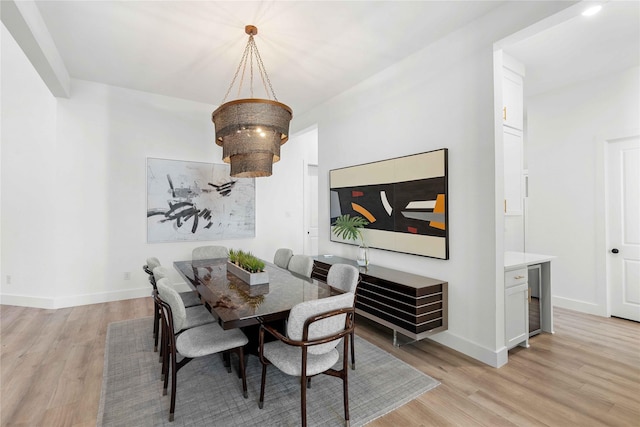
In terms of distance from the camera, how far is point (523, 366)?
102 inches

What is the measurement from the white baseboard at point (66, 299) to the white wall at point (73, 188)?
0.04 feet

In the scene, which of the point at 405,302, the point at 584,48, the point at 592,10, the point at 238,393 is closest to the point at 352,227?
the point at 405,302

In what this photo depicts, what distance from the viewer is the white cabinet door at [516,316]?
2734 mm

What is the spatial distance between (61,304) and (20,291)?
2.36ft

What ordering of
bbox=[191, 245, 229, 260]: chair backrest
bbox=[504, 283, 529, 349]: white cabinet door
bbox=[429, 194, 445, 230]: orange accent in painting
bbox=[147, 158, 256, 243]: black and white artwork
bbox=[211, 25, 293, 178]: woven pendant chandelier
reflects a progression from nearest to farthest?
bbox=[211, 25, 293, 178]: woven pendant chandelier < bbox=[504, 283, 529, 349]: white cabinet door < bbox=[429, 194, 445, 230]: orange accent in painting < bbox=[191, 245, 229, 260]: chair backrest < bbox=[147, 158, 256, 243]: black and white artwork

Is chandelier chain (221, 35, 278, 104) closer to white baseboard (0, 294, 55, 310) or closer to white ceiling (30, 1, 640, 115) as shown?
white ceiling (30, 1, 640, 115)

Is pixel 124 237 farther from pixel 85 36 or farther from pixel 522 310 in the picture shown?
pixel 522 310

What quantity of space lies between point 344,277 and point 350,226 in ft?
4.65

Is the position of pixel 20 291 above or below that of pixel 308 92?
below

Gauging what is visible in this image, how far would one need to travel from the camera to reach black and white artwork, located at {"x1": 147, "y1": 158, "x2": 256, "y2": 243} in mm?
4637

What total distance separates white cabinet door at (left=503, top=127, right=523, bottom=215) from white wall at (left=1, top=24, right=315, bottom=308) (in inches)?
185

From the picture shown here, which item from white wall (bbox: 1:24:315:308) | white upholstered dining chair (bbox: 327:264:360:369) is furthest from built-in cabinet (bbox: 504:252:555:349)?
white wall (bbox: 1:24:315:308)

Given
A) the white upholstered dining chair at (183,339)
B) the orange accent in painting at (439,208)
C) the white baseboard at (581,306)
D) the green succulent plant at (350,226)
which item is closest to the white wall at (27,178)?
the white upholstered dining chair at (183,339)

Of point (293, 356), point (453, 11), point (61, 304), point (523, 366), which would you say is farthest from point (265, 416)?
point (61, 304)
